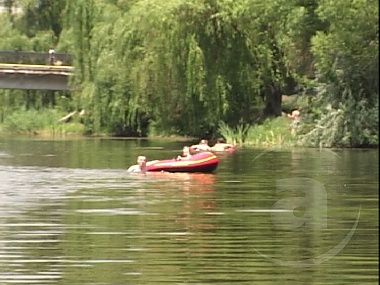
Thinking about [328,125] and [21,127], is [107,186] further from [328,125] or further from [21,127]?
[21,127]

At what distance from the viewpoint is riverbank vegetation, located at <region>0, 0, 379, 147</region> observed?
3419cm

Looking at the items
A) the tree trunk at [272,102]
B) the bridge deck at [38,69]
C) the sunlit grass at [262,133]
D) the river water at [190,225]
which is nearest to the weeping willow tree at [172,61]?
the tree trunk at [272,102]

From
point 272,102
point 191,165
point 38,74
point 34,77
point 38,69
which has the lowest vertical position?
point 191,165

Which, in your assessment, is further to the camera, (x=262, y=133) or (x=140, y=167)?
(x=262, y=133)

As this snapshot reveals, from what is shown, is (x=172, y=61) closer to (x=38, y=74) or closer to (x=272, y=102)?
(x=272, y=102)

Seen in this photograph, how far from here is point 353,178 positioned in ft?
76.8

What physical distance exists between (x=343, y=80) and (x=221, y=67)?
6466 millimetres

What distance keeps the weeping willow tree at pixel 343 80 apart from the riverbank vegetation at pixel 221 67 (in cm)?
4

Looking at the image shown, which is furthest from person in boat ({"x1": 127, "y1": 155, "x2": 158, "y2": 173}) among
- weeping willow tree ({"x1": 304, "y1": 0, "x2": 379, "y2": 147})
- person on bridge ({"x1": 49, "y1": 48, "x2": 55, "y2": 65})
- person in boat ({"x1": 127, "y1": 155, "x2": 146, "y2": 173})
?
person on bridge ({"x1": 49, "y1": 48, "x2": 55, "y2": 65})

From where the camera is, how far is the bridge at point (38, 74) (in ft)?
155

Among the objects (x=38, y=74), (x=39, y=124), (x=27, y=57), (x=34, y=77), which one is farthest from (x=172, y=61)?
(x=27, y=57)

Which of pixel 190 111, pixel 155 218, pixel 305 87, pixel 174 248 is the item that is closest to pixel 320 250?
pixel 174 248

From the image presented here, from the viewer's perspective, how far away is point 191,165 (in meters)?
26.5

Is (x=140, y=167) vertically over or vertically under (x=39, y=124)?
under
